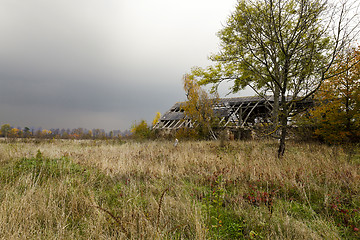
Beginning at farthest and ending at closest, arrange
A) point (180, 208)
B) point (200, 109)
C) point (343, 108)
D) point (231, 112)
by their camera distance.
A: 1. point (231, 112)
2. point (200, 109)
3. point (343, 108)
4. point (180, 208)

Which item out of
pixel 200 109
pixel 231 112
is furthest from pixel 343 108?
pixel 231 112

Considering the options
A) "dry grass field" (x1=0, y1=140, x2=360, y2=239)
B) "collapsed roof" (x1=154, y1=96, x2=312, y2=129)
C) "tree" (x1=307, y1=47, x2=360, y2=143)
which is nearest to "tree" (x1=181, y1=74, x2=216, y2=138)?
"collapsed roof" (x1=154, y1=96, x2=312, y2=129)

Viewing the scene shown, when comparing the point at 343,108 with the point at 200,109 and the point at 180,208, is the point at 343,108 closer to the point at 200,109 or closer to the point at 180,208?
the point at 200,109

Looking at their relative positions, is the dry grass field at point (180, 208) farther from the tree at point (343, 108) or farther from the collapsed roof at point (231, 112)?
the collapsed roof at point (231, 112)

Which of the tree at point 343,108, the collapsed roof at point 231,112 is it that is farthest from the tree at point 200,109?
the tree at point 343,108

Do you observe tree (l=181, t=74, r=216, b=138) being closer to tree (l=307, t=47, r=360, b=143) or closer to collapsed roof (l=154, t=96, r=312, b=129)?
collapsed roof (l=154, t=96, r=312, b=129)

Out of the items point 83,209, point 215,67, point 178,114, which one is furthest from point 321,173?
point 178,114

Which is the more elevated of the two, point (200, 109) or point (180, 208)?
point (200, 109)

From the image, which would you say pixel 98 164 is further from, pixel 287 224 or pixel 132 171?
pixel 287 224

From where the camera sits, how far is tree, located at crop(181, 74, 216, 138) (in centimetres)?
1850

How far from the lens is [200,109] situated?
18.4m

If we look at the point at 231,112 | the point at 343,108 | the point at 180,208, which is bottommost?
the point at 180,208

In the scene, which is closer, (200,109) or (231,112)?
(200,109)

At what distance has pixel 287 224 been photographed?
2744 mm
